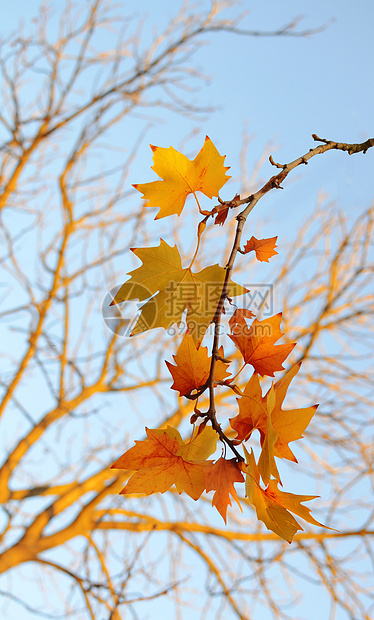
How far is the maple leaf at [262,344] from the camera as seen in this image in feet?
1.65

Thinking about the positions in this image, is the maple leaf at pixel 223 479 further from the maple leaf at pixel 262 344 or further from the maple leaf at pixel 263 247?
the maple leaf at pixel 263 247

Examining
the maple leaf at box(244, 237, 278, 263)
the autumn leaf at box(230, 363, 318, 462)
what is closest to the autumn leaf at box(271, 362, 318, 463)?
the autumn leaf at box(230, 363, 318, 462)

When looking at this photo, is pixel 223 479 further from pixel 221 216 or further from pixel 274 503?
pixel 221 216

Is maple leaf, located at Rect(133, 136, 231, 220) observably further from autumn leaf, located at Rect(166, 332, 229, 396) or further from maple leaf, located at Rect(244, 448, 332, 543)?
maple leaf, located at Rect(244, 448, 332, 543)

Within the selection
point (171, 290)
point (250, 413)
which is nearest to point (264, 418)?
point (250, 413)

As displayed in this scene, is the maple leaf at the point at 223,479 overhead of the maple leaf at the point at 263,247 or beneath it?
beneath

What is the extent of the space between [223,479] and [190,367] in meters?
0.11

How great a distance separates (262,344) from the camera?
1.67 ft

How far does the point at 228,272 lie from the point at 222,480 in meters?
0.19

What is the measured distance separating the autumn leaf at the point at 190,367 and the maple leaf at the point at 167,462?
0.05 m

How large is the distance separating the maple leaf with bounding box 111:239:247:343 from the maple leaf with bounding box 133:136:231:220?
55mm

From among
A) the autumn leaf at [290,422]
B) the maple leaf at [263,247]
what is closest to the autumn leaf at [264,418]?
the autumn leaf at [290,422]

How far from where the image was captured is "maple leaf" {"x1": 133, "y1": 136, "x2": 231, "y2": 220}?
0.51 metres

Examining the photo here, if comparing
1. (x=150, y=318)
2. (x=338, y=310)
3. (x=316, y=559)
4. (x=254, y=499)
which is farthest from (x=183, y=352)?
(x=338, y=310)
